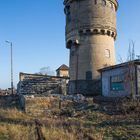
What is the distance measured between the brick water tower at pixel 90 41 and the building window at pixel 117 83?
20.2 feet

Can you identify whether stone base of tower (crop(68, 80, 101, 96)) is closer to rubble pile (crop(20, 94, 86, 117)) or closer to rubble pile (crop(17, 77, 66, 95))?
rubble pile (crop(17, 77, 66, 95))

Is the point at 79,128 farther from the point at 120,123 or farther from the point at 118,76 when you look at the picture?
the point at 118,76

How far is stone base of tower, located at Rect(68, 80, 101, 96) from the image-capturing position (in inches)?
1350

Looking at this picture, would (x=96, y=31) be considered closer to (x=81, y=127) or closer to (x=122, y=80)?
(x=122, y=80)

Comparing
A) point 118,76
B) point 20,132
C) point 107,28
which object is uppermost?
point 107,28

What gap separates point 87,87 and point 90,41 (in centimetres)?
539

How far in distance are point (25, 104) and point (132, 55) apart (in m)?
12.0

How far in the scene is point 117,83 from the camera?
2723cm

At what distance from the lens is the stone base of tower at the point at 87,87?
34281mm

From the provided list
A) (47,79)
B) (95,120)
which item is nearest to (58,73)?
(47,79)

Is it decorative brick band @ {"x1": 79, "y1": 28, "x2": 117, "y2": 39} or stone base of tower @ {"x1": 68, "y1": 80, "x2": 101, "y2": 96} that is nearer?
stone base of tower @ {"x1": 68, "y1": 80, "x2": 101, "y2": 96}

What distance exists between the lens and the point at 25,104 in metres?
19.5

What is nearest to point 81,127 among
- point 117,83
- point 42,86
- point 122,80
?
point 122,80

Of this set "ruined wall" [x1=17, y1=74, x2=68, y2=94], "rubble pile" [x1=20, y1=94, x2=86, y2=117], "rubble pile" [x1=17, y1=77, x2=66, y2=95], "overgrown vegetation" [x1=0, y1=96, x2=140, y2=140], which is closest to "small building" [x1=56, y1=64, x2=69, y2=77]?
"ruined wall" [x1=17, y1=74, x2=68, y2=94]
